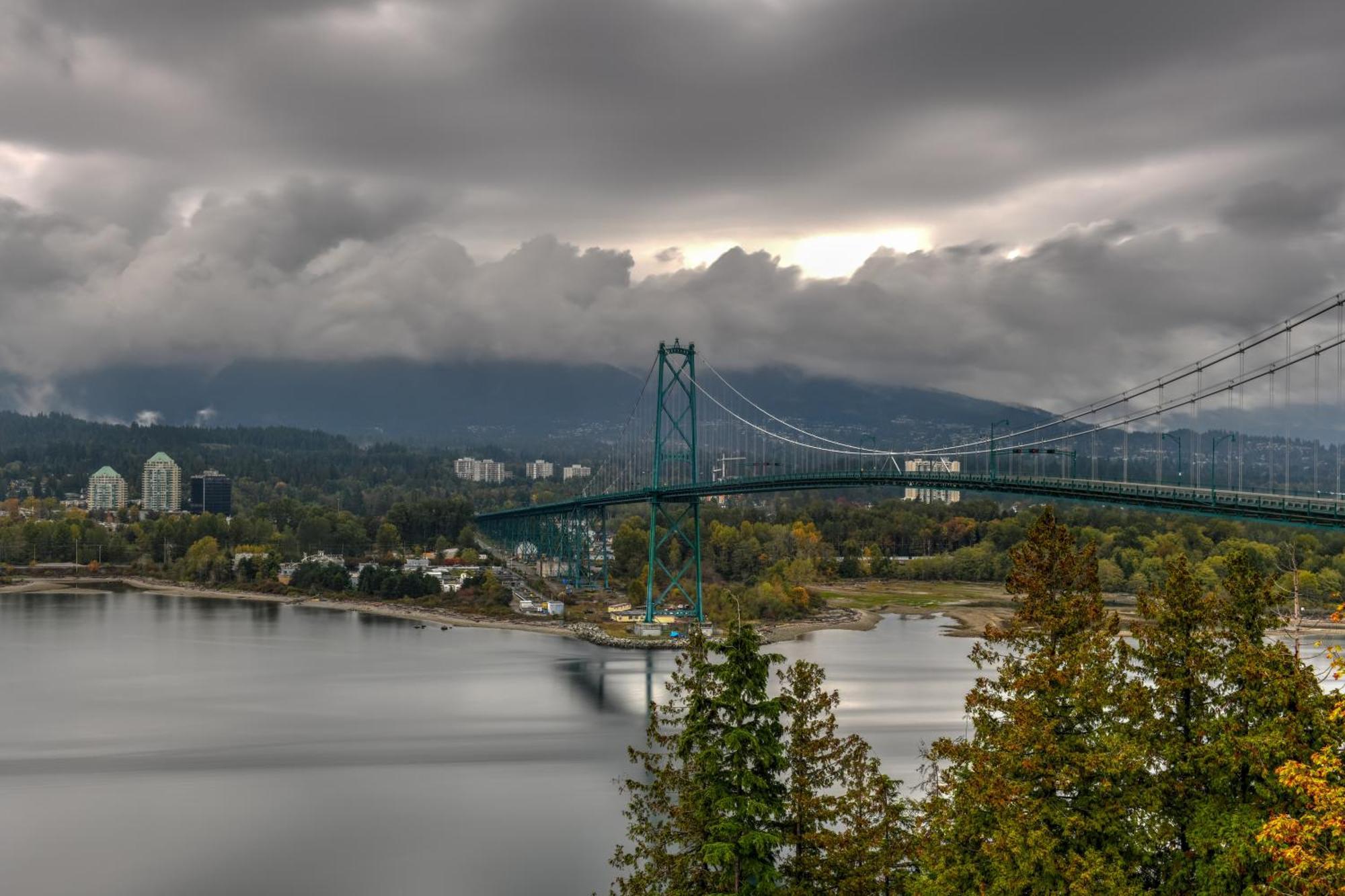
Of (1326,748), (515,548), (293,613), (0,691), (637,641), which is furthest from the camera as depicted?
(515,548)

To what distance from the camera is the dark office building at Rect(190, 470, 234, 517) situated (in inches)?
3472

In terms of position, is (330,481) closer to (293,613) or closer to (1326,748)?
(293,613)

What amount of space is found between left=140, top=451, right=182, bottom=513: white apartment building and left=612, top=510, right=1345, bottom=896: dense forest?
99.3 metres

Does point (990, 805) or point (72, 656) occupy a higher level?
point (990, 805)

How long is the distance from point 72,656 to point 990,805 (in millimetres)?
28538

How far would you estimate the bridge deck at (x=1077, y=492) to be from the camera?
46.5ft

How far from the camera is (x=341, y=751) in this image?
1906cm

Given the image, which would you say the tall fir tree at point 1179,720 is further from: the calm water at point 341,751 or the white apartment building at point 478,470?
the white apartment building at point 478,470

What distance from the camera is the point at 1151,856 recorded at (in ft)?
21.2

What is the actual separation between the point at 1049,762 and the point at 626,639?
2740cm

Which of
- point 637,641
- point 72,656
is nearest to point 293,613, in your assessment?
point 72,656

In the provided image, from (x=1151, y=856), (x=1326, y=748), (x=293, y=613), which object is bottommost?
(x=293, y=613)

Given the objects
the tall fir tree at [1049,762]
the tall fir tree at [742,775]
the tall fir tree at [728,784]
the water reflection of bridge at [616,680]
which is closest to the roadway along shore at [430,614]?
the water reflection of bridge at [616,680]

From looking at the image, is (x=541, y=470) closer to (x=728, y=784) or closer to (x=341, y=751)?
(x=341, y=751)
